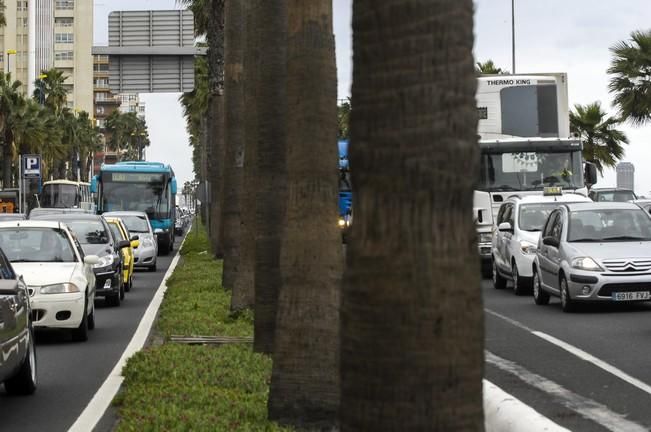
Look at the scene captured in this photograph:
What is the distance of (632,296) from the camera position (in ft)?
66.7

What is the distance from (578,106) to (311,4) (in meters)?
51.2

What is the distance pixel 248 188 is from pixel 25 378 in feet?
22.2

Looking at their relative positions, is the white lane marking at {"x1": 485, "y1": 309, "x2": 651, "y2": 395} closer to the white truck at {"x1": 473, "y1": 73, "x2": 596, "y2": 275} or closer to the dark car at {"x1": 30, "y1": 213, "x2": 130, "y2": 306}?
the dark car at {"x1": 30, "y1": 213, "x2": 130, "y2": 306}

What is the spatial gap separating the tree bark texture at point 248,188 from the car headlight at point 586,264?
470 centimetres

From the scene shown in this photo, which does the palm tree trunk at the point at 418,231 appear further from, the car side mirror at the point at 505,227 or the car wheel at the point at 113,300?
the car side mirror at the point at 505,227

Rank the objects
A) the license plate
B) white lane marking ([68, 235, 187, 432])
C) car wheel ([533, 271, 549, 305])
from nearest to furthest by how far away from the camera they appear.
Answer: white lane marking ([68, 235, 187, 432]), the license plate, car wheel ([533, 271, 549, 305])

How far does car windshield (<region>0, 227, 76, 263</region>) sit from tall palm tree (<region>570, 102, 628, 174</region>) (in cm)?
4326

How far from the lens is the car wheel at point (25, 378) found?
490 inches

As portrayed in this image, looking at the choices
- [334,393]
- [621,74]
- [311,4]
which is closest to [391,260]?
[334,393]

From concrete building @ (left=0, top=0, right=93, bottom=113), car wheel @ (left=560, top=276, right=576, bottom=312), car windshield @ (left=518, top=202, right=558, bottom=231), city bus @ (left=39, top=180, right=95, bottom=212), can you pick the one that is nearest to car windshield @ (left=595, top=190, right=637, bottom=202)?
car windshield @ (left=518, top=202, right=558, bottom=231)

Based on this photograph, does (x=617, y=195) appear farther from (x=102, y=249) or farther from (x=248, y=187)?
(x=248, y=187)

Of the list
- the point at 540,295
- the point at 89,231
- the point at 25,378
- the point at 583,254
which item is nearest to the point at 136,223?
the point at 89,231

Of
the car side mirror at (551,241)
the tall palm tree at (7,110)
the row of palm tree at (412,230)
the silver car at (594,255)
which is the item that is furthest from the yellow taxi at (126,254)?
the tall palm tree at (7,110)

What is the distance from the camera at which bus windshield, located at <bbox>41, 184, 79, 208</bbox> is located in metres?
88.4
